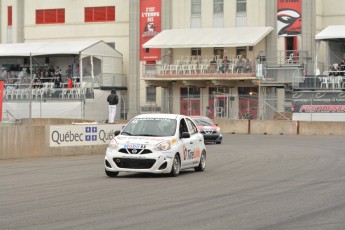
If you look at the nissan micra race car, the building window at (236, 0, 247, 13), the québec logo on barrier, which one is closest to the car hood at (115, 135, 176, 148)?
the nissan micra race car

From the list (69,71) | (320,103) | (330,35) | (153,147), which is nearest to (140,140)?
(153,147)

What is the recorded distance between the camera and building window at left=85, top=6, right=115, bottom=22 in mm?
71125

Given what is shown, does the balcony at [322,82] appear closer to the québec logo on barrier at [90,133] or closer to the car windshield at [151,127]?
the québec logo on barrier at [90,133]

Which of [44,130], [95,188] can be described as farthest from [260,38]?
[95,188]

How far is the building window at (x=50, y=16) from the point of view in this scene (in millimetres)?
72812

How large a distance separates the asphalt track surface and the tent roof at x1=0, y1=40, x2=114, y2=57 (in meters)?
38.8

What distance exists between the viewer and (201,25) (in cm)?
6700

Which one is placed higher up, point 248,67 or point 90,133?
point 248,67

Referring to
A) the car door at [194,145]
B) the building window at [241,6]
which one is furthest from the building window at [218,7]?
the car door at [194,145]

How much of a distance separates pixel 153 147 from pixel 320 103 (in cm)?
3544

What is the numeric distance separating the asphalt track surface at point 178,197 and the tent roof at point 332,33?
32.8 meters

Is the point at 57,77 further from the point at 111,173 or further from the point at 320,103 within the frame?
the point at 111,173

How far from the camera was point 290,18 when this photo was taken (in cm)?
6338

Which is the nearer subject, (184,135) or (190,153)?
(184,135)
